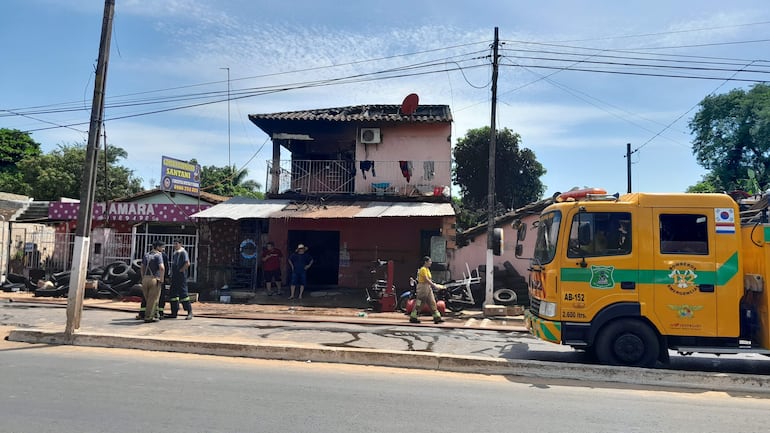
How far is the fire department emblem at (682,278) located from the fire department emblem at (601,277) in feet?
2.63

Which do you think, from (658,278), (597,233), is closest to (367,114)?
(597,233)

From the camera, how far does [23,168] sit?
33.0 metres

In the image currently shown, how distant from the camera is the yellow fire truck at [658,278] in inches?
272

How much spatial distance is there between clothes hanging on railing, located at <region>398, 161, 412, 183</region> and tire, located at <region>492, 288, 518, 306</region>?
5.36 m

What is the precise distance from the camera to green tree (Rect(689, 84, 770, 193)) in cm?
2700

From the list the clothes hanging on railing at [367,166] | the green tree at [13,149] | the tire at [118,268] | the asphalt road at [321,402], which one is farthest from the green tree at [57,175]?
the asphalt road at [321,402]

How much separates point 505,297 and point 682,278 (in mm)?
8240

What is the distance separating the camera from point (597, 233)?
7.16 m

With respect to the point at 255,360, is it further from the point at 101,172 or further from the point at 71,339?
the point at 101,172

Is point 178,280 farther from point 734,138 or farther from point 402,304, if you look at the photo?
point 734,138

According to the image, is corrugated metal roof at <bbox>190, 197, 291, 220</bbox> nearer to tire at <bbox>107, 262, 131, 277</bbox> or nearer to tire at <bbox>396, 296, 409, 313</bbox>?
tire at <bbox>107, 262, 131, 277</bbox>

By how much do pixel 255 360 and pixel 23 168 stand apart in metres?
33.7

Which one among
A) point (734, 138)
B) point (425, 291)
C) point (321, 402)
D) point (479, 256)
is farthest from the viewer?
point (734, 138)

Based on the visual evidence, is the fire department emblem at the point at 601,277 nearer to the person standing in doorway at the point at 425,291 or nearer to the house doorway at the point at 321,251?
the person standing in doorway at the point at 425,291
